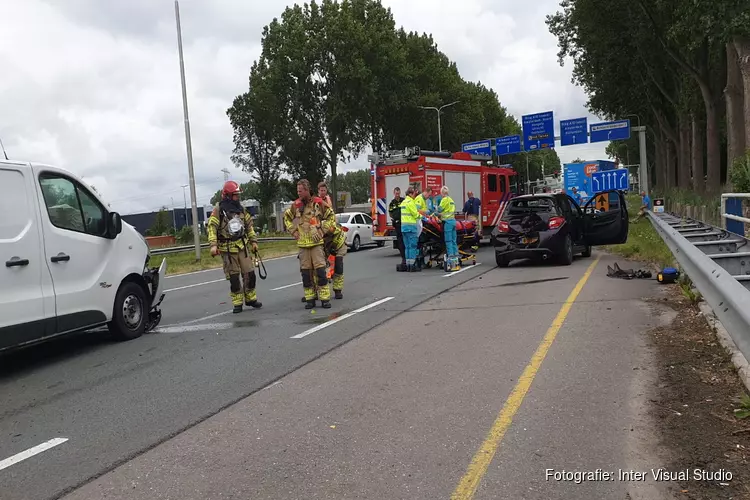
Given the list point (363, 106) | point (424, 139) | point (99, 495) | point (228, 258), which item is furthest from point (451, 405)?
point (424, 139)

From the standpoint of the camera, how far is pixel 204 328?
8.05 m

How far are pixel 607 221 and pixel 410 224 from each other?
449cm

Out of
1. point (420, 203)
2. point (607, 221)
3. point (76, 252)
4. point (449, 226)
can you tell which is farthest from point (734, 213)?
point (76, 252)

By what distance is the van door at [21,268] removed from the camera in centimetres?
566

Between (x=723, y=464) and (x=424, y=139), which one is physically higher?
(x=424, y=139)

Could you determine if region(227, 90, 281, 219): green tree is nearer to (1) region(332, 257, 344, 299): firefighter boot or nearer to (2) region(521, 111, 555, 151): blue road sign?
(2) region(521, 111, 555, 151): blue road sign

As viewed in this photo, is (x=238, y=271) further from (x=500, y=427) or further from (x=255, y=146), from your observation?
(x=255, y=146)

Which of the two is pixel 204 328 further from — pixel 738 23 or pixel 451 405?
pixel 738 23

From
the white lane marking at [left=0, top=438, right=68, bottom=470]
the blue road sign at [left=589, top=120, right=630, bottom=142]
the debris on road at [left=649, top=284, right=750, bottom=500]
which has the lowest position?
the debris on road at [left=649, top=284, right=750, bottom=500]

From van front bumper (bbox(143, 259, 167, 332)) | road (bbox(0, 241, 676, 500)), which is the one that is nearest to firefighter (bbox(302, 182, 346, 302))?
road (bbox(0, 241, 676, 500))

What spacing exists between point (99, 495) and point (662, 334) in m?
5.47

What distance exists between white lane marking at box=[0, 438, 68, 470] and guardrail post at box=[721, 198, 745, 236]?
8.91 metres

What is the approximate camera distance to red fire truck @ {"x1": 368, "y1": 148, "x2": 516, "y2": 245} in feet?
60.0

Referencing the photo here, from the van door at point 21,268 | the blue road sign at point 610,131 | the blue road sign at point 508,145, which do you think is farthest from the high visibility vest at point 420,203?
the blue road sign at point 508,145
